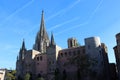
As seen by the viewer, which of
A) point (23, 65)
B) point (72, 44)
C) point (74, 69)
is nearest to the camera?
point (74, 69)

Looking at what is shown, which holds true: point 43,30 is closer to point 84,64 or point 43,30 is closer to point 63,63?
point 63,63

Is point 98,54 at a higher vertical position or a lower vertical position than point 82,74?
higher

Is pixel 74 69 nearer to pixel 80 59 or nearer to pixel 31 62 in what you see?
pixel 80 59

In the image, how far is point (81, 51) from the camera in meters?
59.2

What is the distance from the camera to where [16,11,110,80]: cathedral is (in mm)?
54031

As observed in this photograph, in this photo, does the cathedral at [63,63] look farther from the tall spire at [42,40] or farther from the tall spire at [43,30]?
the tall spire at [43,30]

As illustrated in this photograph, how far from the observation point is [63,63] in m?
60.6

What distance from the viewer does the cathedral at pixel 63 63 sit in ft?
177

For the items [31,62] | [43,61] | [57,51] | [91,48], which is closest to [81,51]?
[91,48]

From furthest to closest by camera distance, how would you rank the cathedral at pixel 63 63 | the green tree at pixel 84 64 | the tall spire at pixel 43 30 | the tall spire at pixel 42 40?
the tall spire at pixel 43 30 → the tall spire at pixel 42 40 → the cathedral at pixel 63 63 → the green tree at pixel 84 64

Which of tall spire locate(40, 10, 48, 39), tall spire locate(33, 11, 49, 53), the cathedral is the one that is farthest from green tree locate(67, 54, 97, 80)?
tall spire locate(40, 10, 48, 39)

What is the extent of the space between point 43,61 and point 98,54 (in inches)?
738

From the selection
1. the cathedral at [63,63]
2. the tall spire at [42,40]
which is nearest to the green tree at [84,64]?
the cathedral at [63,63]

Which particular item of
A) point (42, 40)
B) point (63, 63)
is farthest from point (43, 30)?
point (63, 63)
